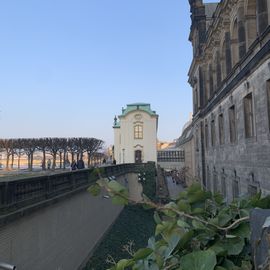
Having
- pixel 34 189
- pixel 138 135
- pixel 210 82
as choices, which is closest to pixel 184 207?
pixel 34 189

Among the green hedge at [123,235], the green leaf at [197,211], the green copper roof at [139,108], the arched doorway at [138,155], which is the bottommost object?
the green hedge at [123,235]

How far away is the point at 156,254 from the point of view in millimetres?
1569

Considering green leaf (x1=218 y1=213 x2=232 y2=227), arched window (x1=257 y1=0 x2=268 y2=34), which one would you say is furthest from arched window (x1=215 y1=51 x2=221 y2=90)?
green leaf (x1=218 y1=213 x2=232 y2=227)

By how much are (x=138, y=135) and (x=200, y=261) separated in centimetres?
5952

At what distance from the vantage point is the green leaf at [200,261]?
1249 mm

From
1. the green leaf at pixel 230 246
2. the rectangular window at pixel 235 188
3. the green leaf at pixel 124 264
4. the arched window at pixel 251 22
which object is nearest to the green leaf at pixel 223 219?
the green leaf at pixel 230 246

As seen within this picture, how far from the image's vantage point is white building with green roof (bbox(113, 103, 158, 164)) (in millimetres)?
60562

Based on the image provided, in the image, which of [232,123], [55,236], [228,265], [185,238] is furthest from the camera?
[232,123]

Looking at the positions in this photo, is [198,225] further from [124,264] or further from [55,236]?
[55,236]

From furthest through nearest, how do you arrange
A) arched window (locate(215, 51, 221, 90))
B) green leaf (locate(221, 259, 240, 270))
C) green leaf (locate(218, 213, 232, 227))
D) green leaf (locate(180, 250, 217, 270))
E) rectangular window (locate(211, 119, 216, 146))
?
rectangular window (locate(211, 119, 216, 146)) < arched window (locate(215, 51, 221, 90)) < green leaf (locate(218, 213, 232, 227)) < green leaf (locate(221, 259, 240, 270)) < green leaf (locate(180, 250, 217, 270))

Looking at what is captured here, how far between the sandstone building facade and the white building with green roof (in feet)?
92.6

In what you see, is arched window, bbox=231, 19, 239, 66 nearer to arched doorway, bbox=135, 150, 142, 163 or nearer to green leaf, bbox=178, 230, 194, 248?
green leaf, bbox=178, 230, 194, 248

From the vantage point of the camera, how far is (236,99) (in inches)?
723

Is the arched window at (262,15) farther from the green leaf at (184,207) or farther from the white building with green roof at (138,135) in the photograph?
the white building with green roof at (138,135)
